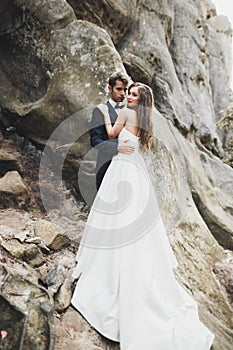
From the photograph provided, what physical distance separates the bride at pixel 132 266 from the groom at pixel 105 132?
89 millimetres

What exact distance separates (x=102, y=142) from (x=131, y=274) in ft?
5.79

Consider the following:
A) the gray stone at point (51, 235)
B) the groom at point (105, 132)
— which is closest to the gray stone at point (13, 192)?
the gray stone at point (51, 235)

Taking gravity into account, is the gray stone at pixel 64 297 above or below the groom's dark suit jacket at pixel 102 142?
below

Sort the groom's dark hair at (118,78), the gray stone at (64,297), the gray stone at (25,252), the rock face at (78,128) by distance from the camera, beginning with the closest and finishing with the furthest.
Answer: the gray stone at (64,297) < the gray stone at (25,252) < the groom's dark hair at (118,78) < the rock face at (78,128)

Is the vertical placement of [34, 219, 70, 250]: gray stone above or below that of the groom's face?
below

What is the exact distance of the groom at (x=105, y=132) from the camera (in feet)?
15.9

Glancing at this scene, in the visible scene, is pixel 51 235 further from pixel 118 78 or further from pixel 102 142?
pixel 118 78

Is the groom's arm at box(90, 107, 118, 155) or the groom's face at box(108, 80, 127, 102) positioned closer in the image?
the groom's arm at box(90, 107, 118, 155)

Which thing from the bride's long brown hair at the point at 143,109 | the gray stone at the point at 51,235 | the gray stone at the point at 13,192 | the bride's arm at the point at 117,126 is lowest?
the gray stone at the point at 13,192

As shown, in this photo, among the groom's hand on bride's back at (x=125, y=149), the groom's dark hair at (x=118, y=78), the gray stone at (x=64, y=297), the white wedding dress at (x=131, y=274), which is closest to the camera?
the white wedding dress at (x=131, y=274)

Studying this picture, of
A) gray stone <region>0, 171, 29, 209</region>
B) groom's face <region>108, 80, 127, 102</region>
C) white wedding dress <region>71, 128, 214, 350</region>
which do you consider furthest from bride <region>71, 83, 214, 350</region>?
gray stone <region>0, 171, 29, 209</region>

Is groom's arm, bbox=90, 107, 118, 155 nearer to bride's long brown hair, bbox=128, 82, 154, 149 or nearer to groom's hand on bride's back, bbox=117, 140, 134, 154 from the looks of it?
groom's hand on bride's back, bbox=117, 140, 134, 154

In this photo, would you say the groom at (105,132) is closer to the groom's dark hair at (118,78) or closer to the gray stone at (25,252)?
the groom's dark hair at (118,78)

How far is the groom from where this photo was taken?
484cm
